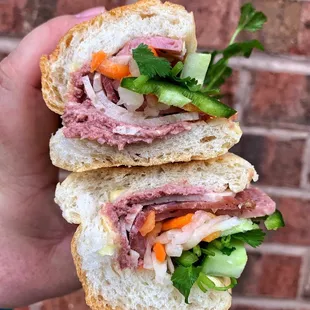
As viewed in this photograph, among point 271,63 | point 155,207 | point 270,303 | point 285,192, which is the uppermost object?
point 271,63

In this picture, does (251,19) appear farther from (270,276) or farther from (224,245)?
(270,276)

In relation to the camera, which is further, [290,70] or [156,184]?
[290,70]

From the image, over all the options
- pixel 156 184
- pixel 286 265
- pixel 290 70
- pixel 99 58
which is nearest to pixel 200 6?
pixel 290 70

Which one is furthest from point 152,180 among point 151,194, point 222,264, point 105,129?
point 222,264

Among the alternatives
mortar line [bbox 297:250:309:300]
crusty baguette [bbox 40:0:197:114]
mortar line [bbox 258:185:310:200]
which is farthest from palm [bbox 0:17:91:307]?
mortar line [bbox 297:250:309:300]

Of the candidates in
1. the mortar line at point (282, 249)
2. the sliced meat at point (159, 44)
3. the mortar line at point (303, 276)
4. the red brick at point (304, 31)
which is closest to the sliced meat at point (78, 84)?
the sliced meat at point (159, 44)

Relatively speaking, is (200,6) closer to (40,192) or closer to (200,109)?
(200,109)

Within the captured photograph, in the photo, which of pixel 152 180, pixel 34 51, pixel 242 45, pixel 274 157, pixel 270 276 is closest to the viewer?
pixel 152 180
